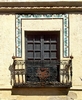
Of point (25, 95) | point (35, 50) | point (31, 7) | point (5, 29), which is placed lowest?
point (25, 95)

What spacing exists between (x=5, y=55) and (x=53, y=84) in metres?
1.44

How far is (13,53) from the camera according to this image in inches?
344

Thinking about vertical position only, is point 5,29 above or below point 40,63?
above

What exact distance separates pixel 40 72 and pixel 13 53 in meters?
0.85

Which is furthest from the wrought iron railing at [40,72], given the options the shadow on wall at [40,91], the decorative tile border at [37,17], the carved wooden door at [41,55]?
the decorative tile border at [37,17]

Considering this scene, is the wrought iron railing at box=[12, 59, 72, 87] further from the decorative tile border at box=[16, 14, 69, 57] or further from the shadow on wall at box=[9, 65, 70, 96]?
the decorative tile border at box=[16, 14, 69, 57]

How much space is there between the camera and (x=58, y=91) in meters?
8.67

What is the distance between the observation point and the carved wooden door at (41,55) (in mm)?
8672

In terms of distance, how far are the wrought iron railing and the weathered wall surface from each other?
172 millimetres

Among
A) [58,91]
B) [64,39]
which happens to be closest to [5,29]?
[64,39]

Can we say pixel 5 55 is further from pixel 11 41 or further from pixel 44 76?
pixel 44 76

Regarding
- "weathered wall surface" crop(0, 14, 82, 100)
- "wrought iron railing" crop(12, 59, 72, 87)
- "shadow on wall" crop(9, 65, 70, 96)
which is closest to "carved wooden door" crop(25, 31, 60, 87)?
"wrought iron railing" crop(12, 59, 72, 87)

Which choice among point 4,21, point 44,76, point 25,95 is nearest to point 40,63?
point 44,76

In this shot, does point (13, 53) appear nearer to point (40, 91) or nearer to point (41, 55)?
point (41, 55)
